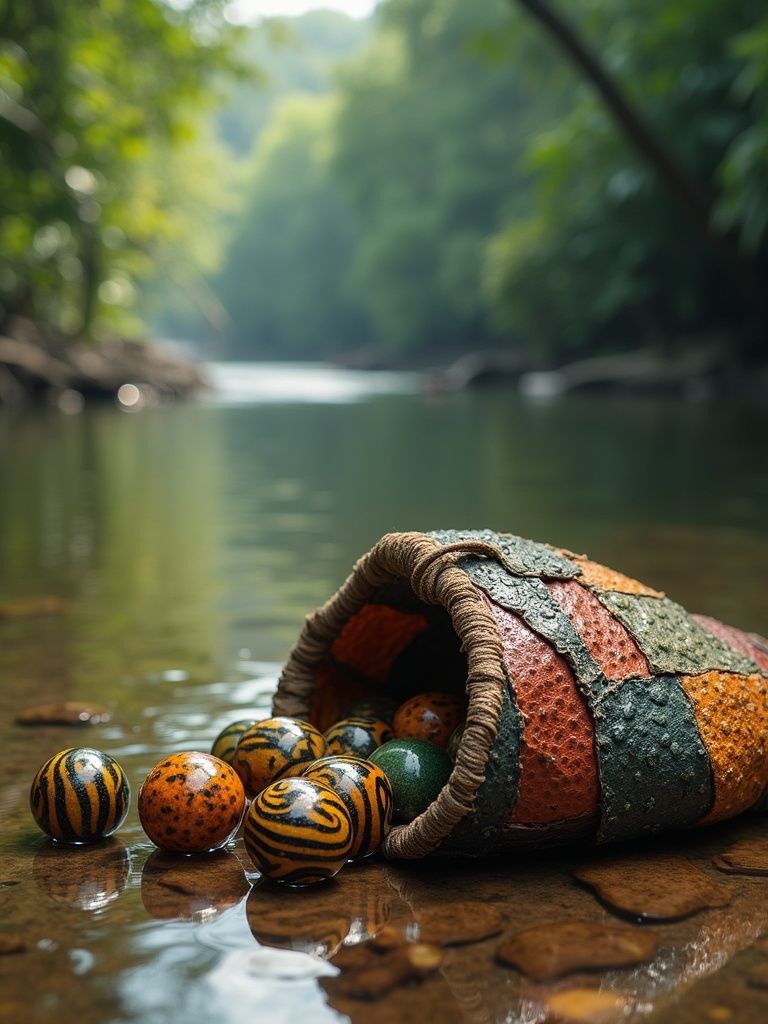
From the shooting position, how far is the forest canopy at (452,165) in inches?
758

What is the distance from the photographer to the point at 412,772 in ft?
11.0

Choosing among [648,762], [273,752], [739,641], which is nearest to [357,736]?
[273,752]

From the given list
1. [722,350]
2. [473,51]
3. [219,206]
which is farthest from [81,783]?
[219,206]

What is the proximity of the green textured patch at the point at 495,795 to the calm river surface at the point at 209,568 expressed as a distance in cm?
11

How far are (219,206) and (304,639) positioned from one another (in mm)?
50986

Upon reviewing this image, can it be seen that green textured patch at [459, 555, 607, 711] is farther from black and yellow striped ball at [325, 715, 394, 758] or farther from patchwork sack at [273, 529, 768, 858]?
black and yellow striped ball at [325, 715, 394, 758]

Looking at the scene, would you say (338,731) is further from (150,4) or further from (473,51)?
(150,4)

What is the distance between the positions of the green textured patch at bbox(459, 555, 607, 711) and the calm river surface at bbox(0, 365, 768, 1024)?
2.04 ft

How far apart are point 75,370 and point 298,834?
25778 mm

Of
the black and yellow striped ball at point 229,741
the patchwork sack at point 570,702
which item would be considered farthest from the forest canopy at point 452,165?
the black and yellow striped ball at point 229,741

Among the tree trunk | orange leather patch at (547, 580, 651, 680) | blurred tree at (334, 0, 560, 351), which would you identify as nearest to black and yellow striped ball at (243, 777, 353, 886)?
orange leather patch at (547, 580, 651, 680)

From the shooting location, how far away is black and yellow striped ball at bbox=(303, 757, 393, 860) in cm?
314

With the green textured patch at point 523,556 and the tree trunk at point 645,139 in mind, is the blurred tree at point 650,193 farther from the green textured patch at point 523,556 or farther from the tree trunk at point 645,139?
the green textured patch at point 523,556

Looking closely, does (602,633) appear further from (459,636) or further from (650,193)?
(650,193)
